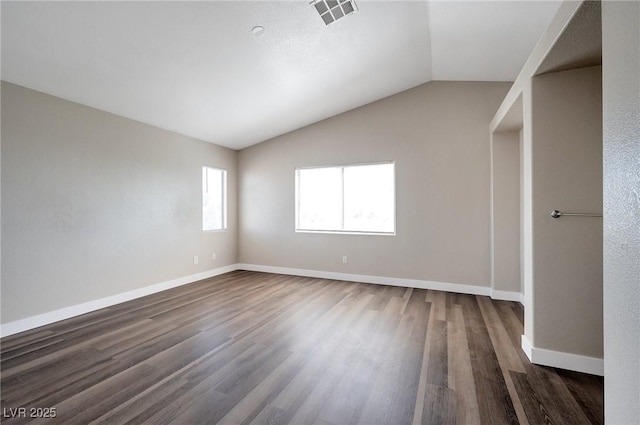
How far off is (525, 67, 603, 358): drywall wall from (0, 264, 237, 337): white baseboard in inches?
179

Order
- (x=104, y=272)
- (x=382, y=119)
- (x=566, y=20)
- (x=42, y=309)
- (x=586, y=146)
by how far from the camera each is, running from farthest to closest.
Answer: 1. (x=382, y=119)
2. (x=104, y=272)
3. (x=42, y=309)
4. (x=586, y=146)
5. (x=566, y=20)

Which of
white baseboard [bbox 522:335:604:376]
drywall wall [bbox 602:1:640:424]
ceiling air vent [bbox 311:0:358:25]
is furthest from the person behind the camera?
ceiling air vent [bbox 311:0:358:25]

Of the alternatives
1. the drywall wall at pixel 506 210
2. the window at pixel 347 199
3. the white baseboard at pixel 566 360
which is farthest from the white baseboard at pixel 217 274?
the white baseboard at pixel 566 360

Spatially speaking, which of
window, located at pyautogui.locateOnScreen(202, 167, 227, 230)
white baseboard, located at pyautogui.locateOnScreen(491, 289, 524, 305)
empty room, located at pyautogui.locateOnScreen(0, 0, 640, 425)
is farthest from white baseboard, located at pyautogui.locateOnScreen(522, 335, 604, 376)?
window, located at pyautogui.locateOnScreen(202, 167, 227, 230)

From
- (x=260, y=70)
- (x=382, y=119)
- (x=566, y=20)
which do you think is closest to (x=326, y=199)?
(x=382, y=119)

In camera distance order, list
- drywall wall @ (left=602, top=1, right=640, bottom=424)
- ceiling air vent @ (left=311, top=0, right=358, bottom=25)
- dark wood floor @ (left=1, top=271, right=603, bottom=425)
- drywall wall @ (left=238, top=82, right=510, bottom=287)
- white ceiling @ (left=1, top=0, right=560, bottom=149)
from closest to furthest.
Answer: drywall wall @ (left=602, top=1, right=640, bottom=424), dark wood floor @ (left=1, top=271, right=603, bottom=425), white ceiling @ (left=1, top=0, right=560, bottom=149), ceiling air vent @ (left=311, top=0, right=358, bottom=25), drywall wall @ (left=238, top=82, right=510, bottom=287)

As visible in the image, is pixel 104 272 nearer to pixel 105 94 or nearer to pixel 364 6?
pixel 105 94

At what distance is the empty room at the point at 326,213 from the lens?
1607 mm

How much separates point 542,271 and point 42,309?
476 cm

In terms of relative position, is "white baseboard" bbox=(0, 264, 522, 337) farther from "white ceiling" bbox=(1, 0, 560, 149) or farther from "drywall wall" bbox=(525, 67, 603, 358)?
"white ceiling" bbox=(1, 0, 560, 149)

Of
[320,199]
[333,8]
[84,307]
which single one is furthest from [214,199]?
[333,8]

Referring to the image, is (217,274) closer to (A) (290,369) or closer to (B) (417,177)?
(A) (290,369)

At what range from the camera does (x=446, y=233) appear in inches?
157

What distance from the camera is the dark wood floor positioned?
5.14ft
